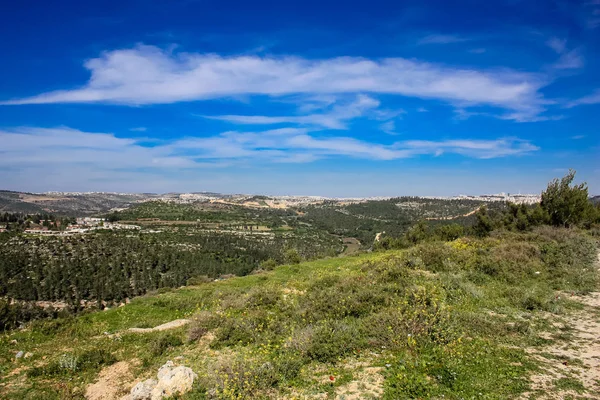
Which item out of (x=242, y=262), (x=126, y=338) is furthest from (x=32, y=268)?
(x=126, y=338)

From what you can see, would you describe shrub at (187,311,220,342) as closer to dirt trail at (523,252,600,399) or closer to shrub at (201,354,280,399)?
shrub at (201,354,280,399)

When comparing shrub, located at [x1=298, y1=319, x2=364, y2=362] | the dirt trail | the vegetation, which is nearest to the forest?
the vegetation

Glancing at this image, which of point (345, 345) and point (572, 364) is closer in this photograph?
point (572, 364)

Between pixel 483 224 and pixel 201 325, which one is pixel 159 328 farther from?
pixel 483 224

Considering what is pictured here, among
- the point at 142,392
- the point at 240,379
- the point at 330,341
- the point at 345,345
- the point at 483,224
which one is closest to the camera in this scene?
the point at 240,379

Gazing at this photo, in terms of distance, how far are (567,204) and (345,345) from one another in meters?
32.2

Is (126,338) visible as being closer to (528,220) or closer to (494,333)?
(494,333)

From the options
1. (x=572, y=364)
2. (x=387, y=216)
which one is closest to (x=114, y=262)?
(x=572, y=364)

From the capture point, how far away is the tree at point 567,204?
95.9 ft

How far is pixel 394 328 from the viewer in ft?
28.0

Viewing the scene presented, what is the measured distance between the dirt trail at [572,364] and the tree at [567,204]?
24.9 meters

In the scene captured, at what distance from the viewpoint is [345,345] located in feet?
26.6

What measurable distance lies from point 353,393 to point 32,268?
85.2m

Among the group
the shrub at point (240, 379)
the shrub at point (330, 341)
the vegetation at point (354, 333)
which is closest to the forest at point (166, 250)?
the vegetation at point (354, 333)
